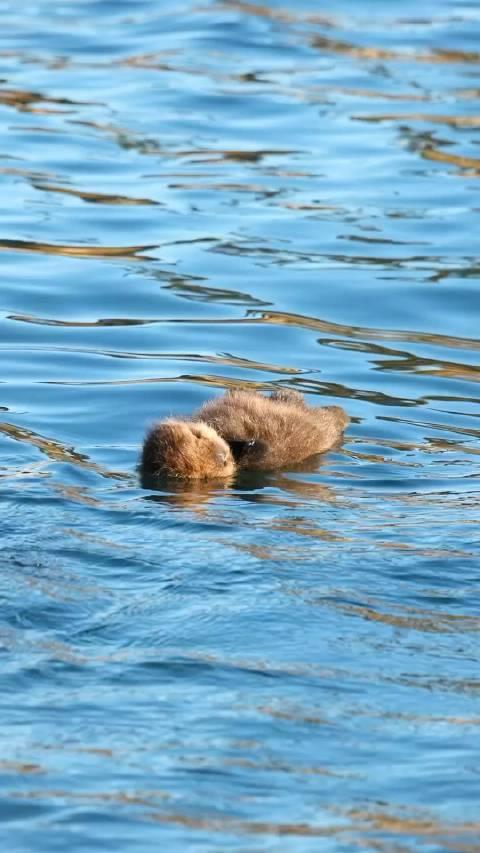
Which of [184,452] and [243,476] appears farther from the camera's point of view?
[243,476]

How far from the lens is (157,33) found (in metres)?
23.6

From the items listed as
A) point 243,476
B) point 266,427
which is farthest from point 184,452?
point 266,427

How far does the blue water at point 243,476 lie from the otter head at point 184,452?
0.15 m

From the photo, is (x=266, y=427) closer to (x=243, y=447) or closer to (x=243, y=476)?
(x=243, y=447)

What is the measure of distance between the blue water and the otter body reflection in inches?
5.6

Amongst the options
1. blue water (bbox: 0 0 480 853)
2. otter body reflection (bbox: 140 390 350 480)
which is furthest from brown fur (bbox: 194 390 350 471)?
blue water (bbox: 0 0 480 853)

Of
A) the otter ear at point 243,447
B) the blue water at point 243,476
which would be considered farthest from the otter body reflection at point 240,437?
the blue water at point 243,476

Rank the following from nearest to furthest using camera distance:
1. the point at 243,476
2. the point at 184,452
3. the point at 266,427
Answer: the point at 184,452, the point at 243,476, the point at 266,427

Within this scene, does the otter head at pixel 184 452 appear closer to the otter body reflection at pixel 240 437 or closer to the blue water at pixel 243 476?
the otter body reflection at pixel 240 437

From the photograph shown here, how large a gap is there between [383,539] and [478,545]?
0.42m

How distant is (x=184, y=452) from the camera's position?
8430 millimetres

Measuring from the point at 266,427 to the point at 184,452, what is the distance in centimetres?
65

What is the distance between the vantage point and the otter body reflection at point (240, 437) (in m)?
8.46

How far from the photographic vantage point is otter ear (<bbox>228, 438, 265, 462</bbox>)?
8812 millimetres
